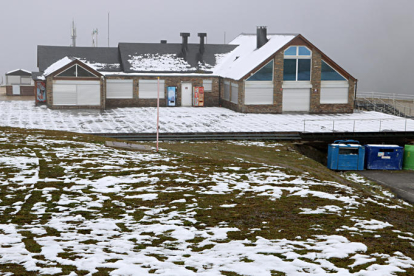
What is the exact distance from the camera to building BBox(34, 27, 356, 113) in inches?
1684

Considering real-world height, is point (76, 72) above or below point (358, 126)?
above

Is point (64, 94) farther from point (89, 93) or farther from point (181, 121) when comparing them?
point (181, 121)

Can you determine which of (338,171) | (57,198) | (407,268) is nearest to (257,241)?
(407,268)

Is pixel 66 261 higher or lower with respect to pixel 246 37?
lower

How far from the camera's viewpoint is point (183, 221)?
12.0 meters

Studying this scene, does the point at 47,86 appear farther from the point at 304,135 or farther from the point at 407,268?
the point at 407,268

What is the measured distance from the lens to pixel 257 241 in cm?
1059

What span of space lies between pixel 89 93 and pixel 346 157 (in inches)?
917

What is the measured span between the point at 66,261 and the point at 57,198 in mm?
4511

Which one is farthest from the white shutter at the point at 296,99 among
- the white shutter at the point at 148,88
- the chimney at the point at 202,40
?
the chimney at the point at 202,40

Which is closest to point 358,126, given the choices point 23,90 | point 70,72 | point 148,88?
point 148,88

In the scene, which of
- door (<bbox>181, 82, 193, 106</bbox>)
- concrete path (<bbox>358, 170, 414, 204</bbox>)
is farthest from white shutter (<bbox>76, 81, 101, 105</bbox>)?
concrete path (<bbox>358, 170, 414, 204</bbox>)

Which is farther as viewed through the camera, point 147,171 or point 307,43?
point 307,43

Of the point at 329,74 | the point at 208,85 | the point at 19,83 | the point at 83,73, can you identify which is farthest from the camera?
the point at 19,83
